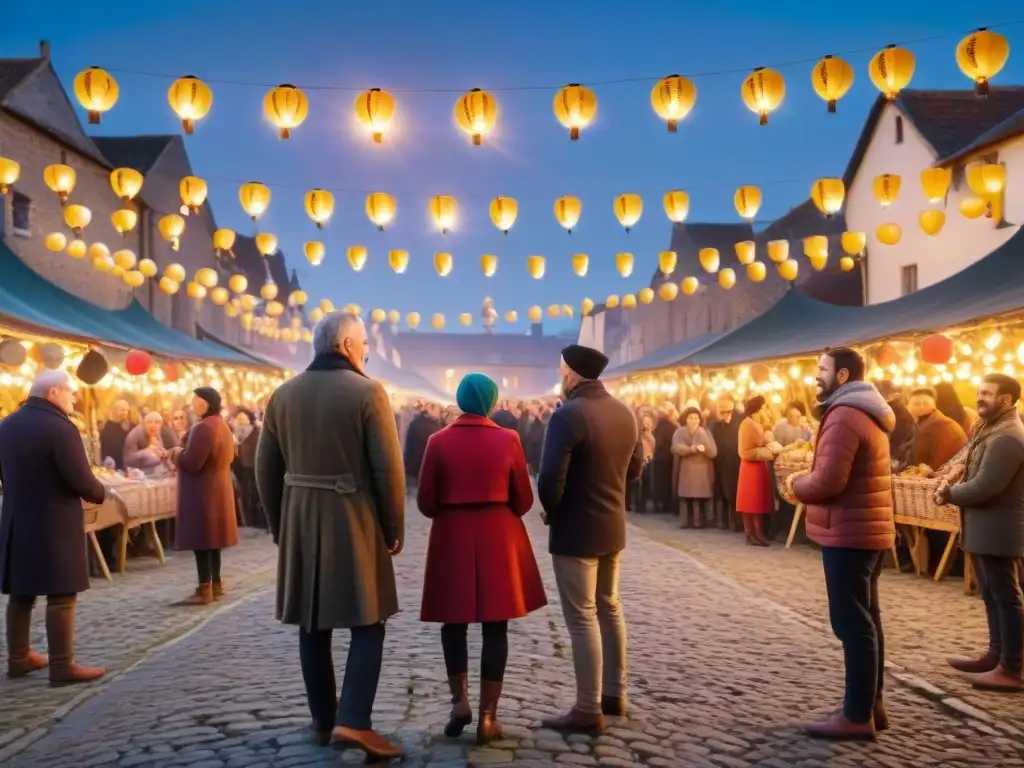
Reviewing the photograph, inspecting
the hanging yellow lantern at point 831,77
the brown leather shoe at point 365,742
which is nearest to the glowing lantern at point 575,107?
the hanging yellow lantern at point 831,77

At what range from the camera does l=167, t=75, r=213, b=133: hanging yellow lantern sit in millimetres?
11695

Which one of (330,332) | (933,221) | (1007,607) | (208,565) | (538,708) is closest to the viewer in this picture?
(330,332)

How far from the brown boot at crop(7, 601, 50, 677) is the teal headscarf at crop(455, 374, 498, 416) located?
10.9 feet

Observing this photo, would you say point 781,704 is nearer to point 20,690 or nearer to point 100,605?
point 20,690

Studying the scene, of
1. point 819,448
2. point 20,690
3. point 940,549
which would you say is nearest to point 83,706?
point 20,690

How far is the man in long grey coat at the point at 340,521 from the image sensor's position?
A: 4.26 metres

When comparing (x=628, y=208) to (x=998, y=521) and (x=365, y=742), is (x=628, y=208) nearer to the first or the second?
(x=998, y=521)

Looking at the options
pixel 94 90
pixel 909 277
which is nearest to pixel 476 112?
pixel 94 90

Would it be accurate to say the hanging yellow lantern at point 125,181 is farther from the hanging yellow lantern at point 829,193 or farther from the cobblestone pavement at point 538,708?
the hanging yellow lantern at point 829,193

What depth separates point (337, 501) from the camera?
4.29m

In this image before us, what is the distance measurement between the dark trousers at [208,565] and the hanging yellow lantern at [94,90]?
19.8 feet

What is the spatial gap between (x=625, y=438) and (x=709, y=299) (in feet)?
118

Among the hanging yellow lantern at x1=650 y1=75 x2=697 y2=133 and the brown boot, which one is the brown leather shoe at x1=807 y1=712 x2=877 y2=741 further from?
the hanging yellow lantern at x1=650 y1=75 x2=697 y2=133

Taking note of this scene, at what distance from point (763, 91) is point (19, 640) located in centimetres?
972
